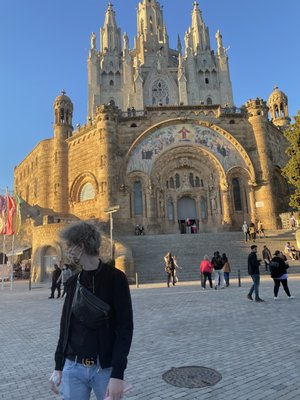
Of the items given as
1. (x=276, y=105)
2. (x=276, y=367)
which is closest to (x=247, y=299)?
(x=276, y=367)

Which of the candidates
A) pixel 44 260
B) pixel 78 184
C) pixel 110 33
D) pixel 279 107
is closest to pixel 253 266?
pixel 44 260

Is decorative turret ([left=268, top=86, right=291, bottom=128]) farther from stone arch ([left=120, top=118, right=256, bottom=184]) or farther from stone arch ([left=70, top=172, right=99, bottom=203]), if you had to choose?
stone arch ([left=70, top=172, right=99, bottom=203])

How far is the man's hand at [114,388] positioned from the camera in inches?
82.0

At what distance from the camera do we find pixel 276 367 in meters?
4.65

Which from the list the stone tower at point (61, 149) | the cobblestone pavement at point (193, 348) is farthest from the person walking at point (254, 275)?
the stone tower at point (61, 149)

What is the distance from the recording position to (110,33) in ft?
205

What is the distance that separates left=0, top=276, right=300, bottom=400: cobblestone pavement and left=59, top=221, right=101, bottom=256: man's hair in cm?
237

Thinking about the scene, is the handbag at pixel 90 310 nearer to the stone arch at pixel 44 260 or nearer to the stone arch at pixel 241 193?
the stone arch at pixel 44 260

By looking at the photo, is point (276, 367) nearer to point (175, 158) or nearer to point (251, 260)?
point (251, 260)

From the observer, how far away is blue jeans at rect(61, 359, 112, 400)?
2256mm

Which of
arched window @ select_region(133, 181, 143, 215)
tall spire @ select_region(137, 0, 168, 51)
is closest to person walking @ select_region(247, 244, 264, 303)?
arched window @ select_region(133, 181, 143, 215)

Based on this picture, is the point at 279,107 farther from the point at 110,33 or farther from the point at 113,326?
the point at 113,326

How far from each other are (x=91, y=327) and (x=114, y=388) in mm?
419

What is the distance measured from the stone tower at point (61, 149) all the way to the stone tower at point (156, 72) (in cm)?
1808
